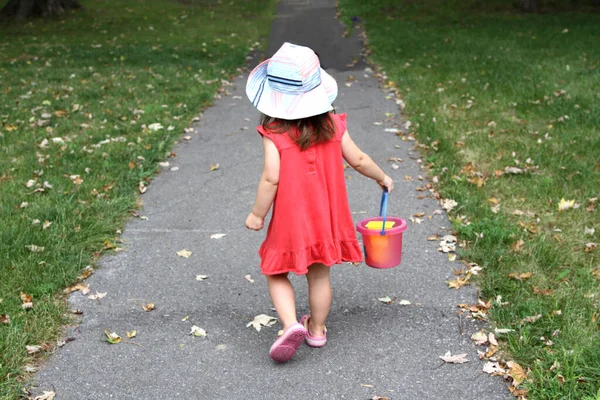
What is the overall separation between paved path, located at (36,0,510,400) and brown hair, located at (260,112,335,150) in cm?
109

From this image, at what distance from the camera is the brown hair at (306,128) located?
3.17m

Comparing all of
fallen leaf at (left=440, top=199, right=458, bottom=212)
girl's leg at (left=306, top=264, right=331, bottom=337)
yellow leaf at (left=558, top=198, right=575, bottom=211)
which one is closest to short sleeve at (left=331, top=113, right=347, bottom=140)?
girl's leg at (left=306, top=264, right=331, bottom=337)

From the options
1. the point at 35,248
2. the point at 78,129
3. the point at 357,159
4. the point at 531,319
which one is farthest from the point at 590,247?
the point at 78,129

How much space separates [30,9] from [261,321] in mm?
17990

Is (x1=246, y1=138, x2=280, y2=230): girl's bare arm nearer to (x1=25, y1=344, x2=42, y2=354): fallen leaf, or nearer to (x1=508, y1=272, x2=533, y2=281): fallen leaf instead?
(x1=25, y1=344, x2=42, y2=354): fallen leaf

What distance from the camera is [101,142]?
7082 mm

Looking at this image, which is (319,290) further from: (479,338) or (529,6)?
(529,6)

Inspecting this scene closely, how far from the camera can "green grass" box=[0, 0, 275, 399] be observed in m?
4.10

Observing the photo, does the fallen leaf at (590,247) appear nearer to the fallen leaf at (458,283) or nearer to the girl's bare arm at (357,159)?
the fallen leaf at (458,283)

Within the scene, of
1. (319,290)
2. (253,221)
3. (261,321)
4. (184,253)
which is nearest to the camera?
(253,221)

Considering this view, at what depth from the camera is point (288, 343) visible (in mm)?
3219

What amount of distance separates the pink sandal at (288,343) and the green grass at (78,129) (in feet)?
3.87

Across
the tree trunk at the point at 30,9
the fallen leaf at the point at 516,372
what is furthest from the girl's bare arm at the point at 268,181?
Answer: the tree trunk at the point at 30,9

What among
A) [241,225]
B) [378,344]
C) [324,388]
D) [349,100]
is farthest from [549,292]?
[349,100]
